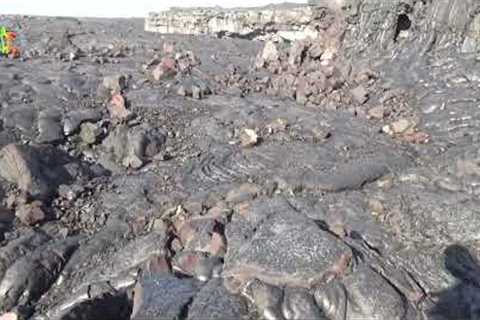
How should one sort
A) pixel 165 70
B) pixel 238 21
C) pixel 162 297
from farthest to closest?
pixel 238 21, pixel 165 70, pixel 162 297

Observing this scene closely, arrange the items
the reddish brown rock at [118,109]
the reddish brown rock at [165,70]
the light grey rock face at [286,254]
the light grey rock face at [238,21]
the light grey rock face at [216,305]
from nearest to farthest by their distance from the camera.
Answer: the light grey rock face at [216,305]
the light grey rock face at [286,254]
the reddish brown rock at [118,109]
the reddish brown rock at [165,70]
the light grey rock face at [238,21]

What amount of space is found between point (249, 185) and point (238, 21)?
9.98 m

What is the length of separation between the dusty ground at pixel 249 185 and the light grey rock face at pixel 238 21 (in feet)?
12.0

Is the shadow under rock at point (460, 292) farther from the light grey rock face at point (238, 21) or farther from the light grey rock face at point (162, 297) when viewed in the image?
the light grey rock face at point (238, 21)

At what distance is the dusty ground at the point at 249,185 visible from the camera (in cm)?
475

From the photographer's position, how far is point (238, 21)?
15352 millimetres

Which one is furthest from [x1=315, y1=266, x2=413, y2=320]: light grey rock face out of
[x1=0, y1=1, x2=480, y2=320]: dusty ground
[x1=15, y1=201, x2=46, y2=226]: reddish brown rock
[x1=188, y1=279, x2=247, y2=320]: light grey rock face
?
[x1=15, y1=201, x2=46, y2=226]: reddish brown rock

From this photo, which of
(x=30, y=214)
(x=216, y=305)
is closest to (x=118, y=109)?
(x=30, y=214)

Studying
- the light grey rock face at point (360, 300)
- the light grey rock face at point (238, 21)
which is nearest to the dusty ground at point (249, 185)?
the light grey rock face at point (360, 300)

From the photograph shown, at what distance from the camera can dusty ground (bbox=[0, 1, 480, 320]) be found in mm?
4754

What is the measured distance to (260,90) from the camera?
31.9 feet

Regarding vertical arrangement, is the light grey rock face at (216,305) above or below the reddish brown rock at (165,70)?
below

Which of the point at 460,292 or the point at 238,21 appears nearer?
the point at 460,292

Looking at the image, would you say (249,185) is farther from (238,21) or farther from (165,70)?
(238,21)
